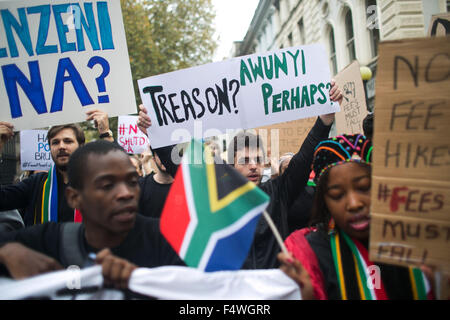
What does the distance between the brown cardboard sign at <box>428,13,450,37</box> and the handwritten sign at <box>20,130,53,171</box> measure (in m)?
4.71

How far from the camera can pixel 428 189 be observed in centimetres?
128

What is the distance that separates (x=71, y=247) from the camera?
4.64ft

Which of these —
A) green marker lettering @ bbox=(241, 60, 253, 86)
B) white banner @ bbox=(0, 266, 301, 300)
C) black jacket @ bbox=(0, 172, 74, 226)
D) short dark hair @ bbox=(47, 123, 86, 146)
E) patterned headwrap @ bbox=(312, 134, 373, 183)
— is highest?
green marker lettering @ bbox=(241, 60, 253, 86)

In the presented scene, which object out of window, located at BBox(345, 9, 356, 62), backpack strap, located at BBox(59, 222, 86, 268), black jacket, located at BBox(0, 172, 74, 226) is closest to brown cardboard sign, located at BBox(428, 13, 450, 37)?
backpack strap, located at BBox(59, 222, 86, 268)

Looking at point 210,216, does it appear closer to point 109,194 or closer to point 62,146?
point 109,194

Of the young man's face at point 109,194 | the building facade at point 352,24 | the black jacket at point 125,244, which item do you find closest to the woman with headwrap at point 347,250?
the black jacket at point 125,244

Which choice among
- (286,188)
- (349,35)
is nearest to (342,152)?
(286,188)

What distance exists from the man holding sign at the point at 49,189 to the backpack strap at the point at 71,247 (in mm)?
793

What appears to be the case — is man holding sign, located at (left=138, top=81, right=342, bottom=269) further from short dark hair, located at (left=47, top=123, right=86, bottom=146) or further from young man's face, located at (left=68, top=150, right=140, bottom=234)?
young man's face, located at (left=68, top=150, right=140, bottom=234)

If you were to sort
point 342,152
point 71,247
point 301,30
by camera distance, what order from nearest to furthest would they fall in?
1. point 71,247
2. point 342,152
3. point 301,30

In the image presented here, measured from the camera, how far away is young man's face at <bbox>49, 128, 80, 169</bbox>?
101 inches

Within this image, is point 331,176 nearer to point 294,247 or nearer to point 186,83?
point 294,247

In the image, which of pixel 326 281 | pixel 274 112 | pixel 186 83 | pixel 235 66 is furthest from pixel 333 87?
pixel 326 281

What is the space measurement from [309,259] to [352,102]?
9.55 ft
